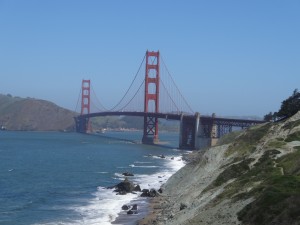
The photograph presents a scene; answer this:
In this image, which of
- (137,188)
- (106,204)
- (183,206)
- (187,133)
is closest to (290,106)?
(137,188)

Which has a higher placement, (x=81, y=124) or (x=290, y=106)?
(x=290, y=106)

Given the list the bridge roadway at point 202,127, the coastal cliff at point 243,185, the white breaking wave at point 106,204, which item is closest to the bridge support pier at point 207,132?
the bridge roadway at point 202,127

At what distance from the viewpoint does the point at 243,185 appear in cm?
2841

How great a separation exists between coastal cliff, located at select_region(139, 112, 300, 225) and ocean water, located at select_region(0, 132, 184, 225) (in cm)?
333

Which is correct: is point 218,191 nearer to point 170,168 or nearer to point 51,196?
point 51,196

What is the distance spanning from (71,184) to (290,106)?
2437 centimetres

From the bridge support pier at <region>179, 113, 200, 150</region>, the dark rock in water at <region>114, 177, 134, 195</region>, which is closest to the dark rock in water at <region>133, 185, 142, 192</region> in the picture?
the dark rock in water at <region>114, 177, 134, 195</region>

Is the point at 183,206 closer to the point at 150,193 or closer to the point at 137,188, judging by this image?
the point at 150,193

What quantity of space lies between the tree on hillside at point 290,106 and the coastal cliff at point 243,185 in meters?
10.2

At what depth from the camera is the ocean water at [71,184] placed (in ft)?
113

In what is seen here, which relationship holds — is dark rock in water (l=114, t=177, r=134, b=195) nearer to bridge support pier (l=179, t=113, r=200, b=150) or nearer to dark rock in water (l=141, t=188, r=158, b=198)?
dark rock in water (l=141, t=188, r=158, b=198)

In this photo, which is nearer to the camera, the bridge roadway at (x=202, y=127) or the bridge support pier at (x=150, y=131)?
the bridge roadway at (x=202, y=127)

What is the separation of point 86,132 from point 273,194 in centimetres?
16028

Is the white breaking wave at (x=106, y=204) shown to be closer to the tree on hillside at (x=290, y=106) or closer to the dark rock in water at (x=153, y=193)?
the dark rock in water at (x=153, y=193)
